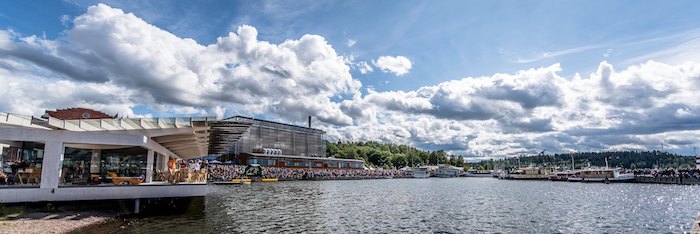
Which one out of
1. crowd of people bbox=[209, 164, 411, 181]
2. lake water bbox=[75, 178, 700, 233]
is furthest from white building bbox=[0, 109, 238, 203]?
crowd of people bbox=[209, 164, 411, 181]

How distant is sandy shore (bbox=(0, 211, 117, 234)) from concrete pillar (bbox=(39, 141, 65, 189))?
1.73 m

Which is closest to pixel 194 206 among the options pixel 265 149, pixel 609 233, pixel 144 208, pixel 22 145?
pixel 144 208

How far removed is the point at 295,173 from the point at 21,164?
95.2 m

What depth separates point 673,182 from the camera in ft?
302

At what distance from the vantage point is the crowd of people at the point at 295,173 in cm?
9512

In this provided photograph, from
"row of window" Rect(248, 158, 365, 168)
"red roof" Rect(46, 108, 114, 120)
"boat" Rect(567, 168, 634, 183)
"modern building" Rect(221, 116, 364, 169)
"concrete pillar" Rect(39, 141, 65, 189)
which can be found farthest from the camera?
"modern building" Rect(221, 116, 364, 169)

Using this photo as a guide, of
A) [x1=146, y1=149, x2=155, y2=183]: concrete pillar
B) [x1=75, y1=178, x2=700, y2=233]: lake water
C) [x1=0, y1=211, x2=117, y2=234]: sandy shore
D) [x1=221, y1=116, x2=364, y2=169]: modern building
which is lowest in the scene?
[x1=75, y1=178, x2=700, y2=233]: lake water

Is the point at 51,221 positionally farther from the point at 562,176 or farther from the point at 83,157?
the point at 562,176

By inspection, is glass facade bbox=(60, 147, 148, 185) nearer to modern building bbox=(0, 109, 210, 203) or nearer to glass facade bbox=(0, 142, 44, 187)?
modern building bbox=(0, 109, 210, 203)

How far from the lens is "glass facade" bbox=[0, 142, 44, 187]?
22.5 m

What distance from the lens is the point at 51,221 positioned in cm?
2116

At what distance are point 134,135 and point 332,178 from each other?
345ft

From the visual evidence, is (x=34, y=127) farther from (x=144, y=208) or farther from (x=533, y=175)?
(x=533, y=175)

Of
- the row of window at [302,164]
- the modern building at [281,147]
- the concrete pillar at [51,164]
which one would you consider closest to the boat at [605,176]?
the row of window at [302,164]
